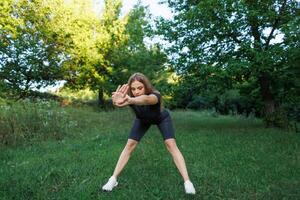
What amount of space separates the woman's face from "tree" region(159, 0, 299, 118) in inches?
304

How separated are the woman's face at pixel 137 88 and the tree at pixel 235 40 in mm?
7714

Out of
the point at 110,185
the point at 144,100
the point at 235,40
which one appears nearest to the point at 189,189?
the point at 110,185

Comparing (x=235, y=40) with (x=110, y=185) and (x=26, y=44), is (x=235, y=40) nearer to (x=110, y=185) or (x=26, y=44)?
(x=110, y=185)

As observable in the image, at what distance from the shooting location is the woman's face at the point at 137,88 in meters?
5.40

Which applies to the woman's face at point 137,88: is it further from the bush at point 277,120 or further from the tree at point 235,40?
the bush at point 277,120

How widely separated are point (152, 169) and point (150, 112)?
186 centimetres

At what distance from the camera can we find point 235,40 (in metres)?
14.3

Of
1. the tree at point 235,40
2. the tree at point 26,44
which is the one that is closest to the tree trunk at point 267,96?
A: the tree at point 235,40

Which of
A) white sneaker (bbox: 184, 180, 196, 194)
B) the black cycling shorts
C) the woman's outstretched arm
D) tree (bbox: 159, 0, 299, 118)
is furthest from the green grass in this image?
tree (bbox: 159, 0, 299, 118)

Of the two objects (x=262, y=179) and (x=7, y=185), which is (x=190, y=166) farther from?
(x=7, y=185)

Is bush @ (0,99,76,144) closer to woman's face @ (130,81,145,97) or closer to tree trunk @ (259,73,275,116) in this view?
woman's face @ (130,81,145,97)

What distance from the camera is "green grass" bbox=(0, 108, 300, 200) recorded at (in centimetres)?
568

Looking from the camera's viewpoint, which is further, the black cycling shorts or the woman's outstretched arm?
the black cycling shorts

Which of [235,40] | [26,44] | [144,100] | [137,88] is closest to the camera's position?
[144,100]
